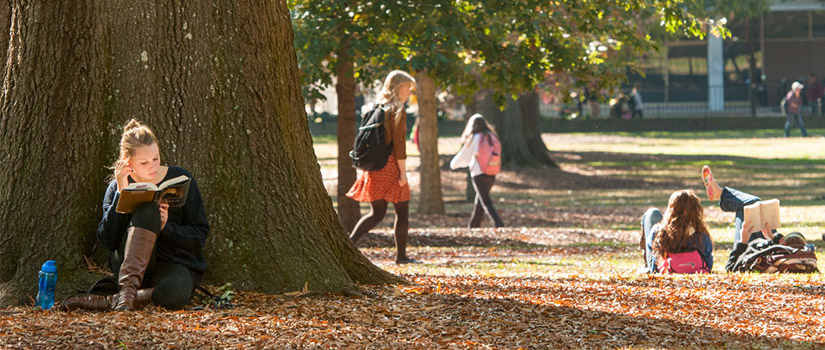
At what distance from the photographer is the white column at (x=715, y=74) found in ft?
141

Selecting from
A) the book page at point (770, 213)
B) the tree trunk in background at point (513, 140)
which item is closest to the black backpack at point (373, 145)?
the book page at point (770, 213)

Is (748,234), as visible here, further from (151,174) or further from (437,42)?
(151,174)

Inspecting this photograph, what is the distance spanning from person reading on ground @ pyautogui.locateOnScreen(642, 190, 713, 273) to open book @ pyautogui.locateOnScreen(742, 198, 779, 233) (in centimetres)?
96

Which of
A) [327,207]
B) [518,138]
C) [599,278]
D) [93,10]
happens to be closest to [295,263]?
[327,207]

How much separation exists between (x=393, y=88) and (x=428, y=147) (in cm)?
735

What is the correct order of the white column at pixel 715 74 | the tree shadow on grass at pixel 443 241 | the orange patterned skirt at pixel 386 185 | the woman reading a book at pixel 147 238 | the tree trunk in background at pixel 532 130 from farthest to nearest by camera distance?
the white column at pixel 715 74
the tree trunk in background at pixel 532 130
the tree shadow on grass at pixel 443 241
the orange patterned skirt at pixel 386 185
the woman reading a book at pixel 147 238

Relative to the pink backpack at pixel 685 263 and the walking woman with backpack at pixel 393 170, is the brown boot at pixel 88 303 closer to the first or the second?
the walking woman with backpack at pixel 393 170

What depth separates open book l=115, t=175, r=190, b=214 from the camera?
5.60m

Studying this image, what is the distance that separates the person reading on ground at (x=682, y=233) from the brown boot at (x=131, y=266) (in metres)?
4.50

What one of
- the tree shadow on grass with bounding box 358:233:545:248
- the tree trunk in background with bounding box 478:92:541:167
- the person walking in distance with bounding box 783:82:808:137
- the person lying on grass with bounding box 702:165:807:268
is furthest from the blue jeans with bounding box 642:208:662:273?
the person walking in distance with bounding box 783:82:808:137

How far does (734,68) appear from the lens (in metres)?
44.7

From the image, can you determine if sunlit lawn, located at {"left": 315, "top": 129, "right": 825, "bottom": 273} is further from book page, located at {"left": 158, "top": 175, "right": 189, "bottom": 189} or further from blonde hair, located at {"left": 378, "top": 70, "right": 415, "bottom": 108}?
book page, located at {"left": 158, "top": 175, "right": 189, "bottom": 189}

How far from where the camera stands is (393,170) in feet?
31.6

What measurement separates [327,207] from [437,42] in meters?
6.00
